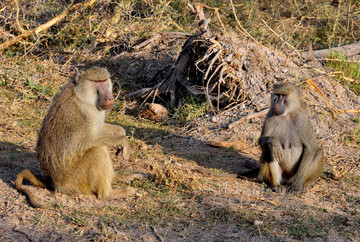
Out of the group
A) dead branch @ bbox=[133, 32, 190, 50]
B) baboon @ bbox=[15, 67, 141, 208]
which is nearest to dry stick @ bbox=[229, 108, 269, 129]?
baboon @ bbox=[15, 67, 141, 208]

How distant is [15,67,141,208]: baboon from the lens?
4574mm

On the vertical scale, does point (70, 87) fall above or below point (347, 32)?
below

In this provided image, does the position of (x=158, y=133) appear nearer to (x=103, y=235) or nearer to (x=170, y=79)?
(x=170, y=79)

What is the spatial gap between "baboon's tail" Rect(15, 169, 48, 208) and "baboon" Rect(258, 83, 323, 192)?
99.9 inches

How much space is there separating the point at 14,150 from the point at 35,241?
92.4 inches

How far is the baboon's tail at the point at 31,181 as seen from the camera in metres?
4.42

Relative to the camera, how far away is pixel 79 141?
456cm

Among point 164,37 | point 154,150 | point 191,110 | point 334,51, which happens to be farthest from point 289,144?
point 164,37

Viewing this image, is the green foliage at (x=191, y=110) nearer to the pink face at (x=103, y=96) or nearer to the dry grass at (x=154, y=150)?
the dry grass at (x=154, y=150)

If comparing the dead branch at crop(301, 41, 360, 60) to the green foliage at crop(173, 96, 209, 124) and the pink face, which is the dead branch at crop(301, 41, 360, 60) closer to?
the green foliage at crop(173, 96, 209, 124)

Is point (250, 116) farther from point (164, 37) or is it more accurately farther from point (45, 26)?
point (45, 26)

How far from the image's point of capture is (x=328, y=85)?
752 centimetres

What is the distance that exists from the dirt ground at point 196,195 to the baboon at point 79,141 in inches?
6.7

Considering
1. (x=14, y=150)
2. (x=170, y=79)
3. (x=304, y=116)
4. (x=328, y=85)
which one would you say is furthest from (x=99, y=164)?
(x=328, y=85)
